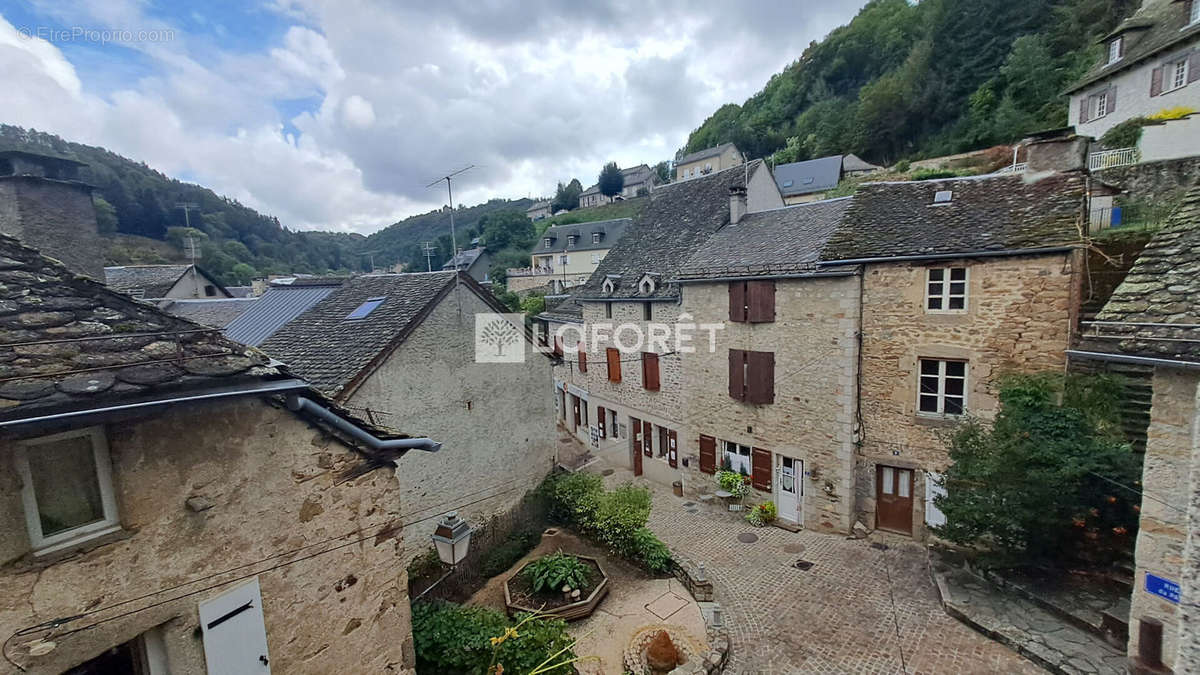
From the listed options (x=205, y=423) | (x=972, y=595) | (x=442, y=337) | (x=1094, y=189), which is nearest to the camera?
(x=205, y=423)

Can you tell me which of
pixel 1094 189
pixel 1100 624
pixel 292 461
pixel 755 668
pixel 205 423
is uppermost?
pixel 1094 189

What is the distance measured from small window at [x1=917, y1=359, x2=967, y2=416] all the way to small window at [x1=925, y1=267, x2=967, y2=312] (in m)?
1.31

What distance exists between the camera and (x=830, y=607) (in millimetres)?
10328

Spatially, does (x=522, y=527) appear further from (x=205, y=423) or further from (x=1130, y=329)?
(x=1130, y=329)

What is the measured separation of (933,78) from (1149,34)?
19.8 meters

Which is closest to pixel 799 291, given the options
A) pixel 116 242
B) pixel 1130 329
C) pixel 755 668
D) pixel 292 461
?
pixel 1130 329

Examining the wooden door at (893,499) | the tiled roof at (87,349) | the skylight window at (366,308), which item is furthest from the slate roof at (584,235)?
the tiled roof at (87,349)

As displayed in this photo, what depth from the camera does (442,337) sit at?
10.7 m

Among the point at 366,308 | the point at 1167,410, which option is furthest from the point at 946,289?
the point at 366,308

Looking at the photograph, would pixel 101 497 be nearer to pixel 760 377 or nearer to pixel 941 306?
pixel 760 377

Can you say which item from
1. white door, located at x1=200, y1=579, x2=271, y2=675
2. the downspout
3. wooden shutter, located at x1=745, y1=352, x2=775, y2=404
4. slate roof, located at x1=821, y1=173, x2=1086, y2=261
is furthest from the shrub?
slate roof, located at x1=821, y1=173, x2=1086, y2=261

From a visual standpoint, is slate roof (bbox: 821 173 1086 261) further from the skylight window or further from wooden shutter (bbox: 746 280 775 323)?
the skylight window

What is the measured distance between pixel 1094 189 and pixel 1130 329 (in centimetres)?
946

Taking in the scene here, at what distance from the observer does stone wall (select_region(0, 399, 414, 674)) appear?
3.33 m
